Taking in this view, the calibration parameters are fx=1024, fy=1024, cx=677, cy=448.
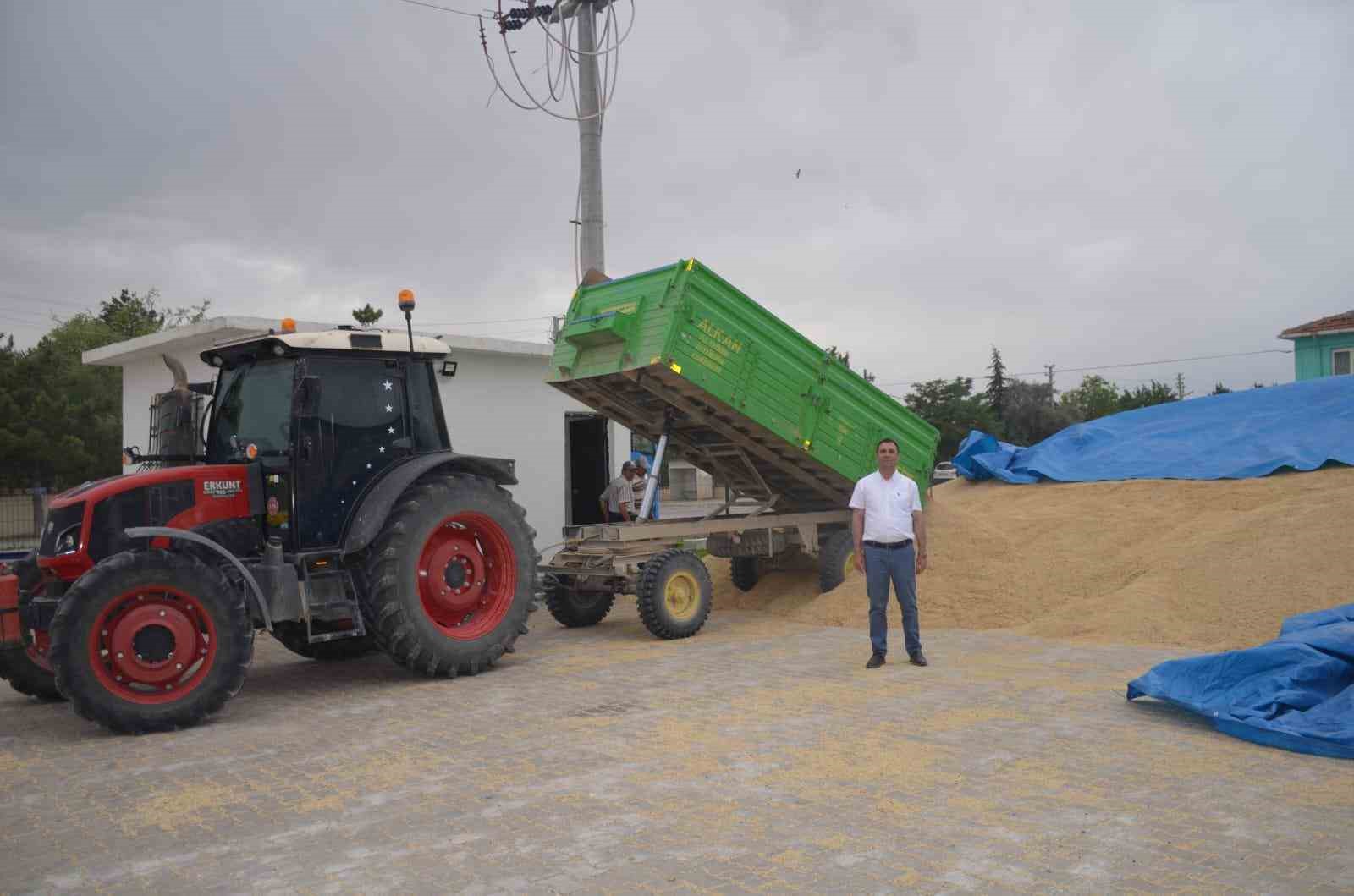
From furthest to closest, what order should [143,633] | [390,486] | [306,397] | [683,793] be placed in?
[390,486]
[306,397]
[143,633]
[683,793]

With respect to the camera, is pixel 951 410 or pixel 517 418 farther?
pixel 951 410

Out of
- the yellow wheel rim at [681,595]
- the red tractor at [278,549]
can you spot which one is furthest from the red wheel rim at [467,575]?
the yellow wheel rim at [681,595]

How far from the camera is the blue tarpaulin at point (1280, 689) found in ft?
17.5

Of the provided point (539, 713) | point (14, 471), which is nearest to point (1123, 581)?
point (539, 713)

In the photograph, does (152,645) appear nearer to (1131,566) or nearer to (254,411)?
(254,411)

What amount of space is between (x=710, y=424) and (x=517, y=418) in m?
5.16

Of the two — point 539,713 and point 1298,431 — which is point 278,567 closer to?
point 539,713

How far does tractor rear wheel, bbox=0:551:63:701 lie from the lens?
21.7ft

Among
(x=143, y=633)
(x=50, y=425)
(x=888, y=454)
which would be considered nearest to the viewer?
(x=143, y=633)

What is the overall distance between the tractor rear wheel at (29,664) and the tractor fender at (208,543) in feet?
2.35

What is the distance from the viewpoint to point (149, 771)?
215 inches

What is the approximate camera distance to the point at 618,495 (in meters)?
12.9

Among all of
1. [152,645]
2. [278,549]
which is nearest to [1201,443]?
[278,549]

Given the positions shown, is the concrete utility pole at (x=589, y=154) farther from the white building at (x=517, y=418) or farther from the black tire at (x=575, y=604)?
the black tire at (x=575, y=604)
